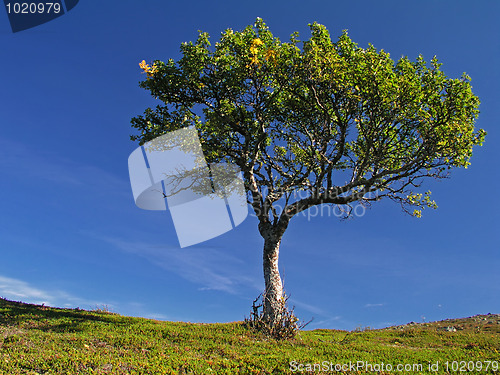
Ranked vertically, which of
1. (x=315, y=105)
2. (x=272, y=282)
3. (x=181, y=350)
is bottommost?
(x=181, y=350)

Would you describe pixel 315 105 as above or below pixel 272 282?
above

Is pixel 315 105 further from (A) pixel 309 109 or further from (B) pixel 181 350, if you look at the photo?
A: (B) pixel 181 350

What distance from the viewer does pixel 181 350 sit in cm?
1480

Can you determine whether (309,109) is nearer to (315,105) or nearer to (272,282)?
(315,105)

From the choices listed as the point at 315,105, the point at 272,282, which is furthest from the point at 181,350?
the point at 315,105

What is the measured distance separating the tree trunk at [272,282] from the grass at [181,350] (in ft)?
5.05

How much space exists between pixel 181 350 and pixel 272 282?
23.3 ft

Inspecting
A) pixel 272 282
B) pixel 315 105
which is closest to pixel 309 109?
pixel 315 105

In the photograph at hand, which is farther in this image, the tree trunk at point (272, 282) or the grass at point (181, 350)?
the tree trunk at point (272, 282)

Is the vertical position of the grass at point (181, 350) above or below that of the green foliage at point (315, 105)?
below

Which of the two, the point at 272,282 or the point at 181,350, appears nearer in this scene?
the point at 181,350

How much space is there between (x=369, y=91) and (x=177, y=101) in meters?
11.7

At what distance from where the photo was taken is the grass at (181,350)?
12.5 metres

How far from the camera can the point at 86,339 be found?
50.6 feet
